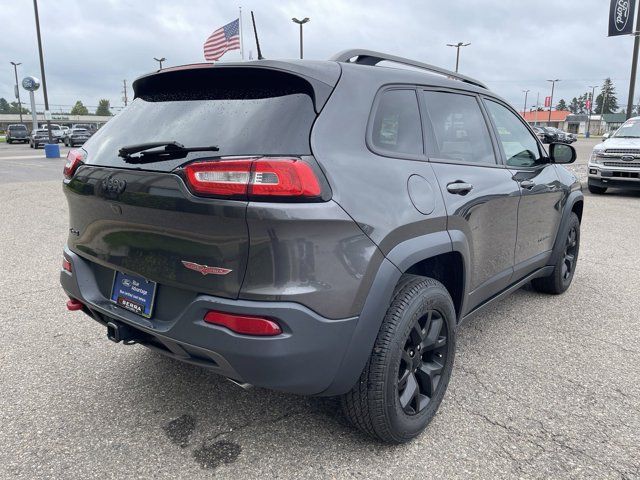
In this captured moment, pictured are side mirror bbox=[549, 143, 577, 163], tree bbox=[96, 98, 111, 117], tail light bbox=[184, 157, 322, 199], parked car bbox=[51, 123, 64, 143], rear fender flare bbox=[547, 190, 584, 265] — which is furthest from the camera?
tree bbox=[96, 98, 111, 117]

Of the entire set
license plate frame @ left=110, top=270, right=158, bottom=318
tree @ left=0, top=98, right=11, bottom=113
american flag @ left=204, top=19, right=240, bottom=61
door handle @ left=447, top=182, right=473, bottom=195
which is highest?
tree @ left=0, top=98, right=11, bottom=113

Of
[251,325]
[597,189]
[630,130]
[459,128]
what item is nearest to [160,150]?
[251,325]

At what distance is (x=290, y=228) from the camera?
185 cm

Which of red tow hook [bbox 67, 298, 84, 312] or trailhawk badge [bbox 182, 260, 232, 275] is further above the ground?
trailhawk badge [bbox 182, 260, 232, 275]

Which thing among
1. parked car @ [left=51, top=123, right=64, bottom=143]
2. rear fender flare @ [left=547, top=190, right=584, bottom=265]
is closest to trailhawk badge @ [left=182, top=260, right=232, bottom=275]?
rear fender flare @ [left=547, top=190, right=584, bottom=265]

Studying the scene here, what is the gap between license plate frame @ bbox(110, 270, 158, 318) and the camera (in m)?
2.19

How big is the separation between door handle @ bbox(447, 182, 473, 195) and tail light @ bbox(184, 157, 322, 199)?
0.96 metres

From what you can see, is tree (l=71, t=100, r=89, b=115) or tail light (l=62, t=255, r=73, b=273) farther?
tree (l=71, t=100, r=89, b=115)

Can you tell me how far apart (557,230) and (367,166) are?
275 centimetres

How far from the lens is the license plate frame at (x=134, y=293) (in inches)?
86.0

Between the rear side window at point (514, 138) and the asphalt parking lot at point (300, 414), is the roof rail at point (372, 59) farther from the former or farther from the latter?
the asphalt parking lot at point (300, 414)

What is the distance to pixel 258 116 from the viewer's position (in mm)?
2029

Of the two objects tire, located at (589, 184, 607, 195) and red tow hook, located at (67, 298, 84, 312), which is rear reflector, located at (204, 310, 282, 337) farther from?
tire, located at (589, 184, 607, 195)

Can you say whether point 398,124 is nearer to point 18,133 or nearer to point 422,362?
point 422,362
